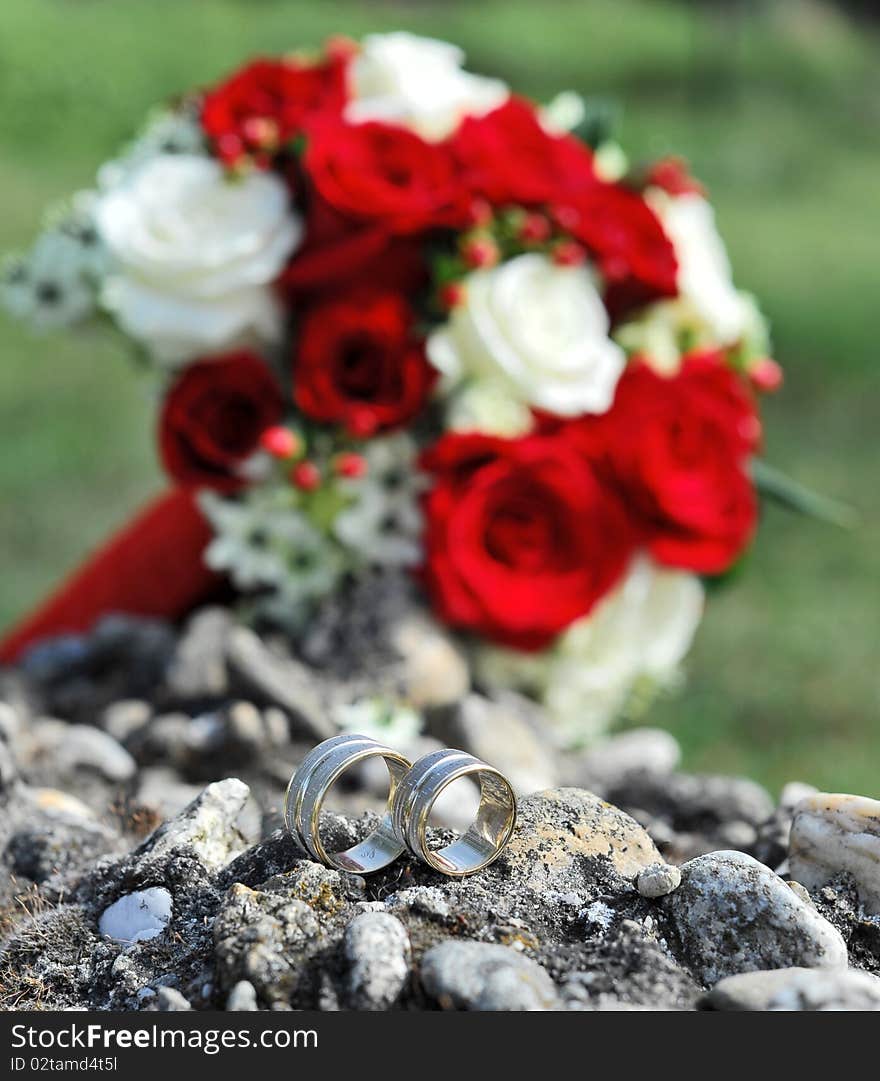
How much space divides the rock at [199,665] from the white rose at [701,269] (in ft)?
3.47

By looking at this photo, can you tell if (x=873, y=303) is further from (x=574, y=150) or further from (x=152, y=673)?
(x=152, y=673)

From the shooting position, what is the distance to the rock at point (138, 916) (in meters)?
1.32

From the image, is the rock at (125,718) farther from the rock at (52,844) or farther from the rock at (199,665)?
the rock at (52,844)

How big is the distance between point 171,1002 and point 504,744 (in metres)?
1.06

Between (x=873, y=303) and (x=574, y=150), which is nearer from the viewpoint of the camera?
(x=574, y=150)

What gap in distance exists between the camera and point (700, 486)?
2.46m

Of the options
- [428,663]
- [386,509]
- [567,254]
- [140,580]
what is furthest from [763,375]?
[140,580]

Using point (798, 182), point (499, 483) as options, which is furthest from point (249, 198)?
point (798, 182)

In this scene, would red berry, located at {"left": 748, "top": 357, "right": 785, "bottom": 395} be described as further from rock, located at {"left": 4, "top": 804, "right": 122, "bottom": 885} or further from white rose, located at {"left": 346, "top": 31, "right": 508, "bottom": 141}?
rock, located at {"left": 4, "top": 804, "right": 122, "bottom": 885}

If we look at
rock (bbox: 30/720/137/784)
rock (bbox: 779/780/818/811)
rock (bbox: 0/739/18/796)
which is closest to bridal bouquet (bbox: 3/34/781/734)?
rock (bbox: 30/720/137/784)

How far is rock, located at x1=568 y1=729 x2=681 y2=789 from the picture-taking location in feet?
6.97

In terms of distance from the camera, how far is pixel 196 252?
2381 millimetres

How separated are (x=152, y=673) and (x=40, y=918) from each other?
3.32 ft

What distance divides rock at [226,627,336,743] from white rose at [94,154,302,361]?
0.53 m
